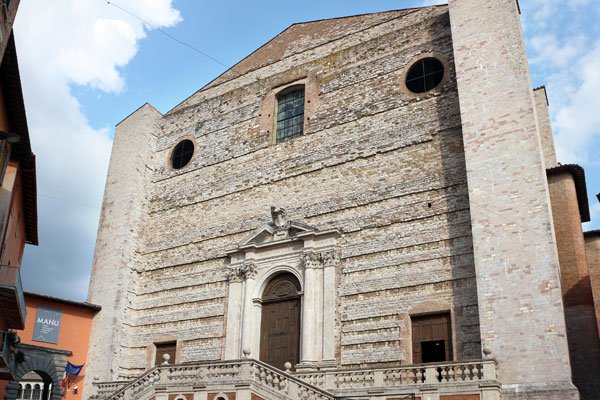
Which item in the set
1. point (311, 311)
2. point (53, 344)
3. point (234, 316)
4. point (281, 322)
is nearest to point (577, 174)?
point (311, 311)

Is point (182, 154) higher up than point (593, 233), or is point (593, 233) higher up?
point (182, 154)

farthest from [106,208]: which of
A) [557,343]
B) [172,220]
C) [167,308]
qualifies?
[557,343]

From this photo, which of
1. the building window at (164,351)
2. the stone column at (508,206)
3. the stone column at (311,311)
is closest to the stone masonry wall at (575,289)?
the stone column at (508,206)

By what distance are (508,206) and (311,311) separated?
5.28 metres

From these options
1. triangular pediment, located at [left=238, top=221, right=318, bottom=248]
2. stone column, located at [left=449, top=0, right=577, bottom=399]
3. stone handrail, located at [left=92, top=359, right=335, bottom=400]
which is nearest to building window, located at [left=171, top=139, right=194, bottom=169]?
triangular pediment, located at [left=238, top=221, right=318, bottom=248]

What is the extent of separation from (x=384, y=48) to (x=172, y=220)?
849 centimetres

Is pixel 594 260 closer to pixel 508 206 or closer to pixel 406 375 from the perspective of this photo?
pixel 508 206

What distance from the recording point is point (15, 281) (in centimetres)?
1352

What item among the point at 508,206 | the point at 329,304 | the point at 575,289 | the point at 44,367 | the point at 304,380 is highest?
the point at 508,206

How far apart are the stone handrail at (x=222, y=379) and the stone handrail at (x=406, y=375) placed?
0.74m

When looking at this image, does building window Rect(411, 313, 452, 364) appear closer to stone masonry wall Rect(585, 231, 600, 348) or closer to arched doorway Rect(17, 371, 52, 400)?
stone masonry wall Rect(585, 231, 600, 348)

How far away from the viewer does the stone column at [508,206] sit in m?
11.6

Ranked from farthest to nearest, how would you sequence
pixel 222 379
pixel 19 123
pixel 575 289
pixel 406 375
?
pixel 575 289 < pixel 222 379 < pixel 19 123 < pixel 406 375

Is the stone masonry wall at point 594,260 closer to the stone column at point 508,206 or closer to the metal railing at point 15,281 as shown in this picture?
the stone column at point 508,206
